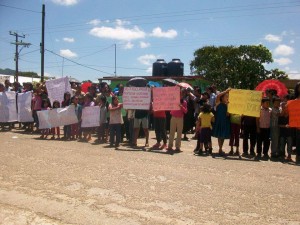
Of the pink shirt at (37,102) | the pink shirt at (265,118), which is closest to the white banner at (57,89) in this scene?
the pink shirt at (37,102)

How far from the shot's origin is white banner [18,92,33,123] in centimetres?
1308

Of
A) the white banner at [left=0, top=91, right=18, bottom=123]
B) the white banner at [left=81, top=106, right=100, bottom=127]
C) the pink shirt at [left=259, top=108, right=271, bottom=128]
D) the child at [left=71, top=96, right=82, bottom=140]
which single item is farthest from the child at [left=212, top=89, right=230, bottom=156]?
the white banner at [left=0, top=91, right=18, bottom=123]

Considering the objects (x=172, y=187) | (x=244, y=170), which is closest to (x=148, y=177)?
(x=172, y=187)

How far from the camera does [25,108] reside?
13.1 m

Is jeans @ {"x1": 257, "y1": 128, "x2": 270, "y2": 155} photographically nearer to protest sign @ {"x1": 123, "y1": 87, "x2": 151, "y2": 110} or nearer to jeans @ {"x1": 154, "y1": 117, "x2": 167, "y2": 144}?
jeans @ {"x1": 154, "y1": 117, "x2": 167, "y2": 144}

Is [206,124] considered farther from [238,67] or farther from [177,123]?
[238,67]

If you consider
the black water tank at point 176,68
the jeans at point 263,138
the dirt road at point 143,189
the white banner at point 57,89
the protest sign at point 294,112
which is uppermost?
the black water tank at point 176,68

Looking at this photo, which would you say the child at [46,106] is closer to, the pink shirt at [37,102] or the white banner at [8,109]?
the pink shirt at [37,102]

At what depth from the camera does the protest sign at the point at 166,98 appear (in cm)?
943

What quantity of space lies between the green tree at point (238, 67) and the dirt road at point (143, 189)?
93.2 ft

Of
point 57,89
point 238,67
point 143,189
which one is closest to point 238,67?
point 238,67

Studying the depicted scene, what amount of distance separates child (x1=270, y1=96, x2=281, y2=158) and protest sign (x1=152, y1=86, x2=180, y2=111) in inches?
99.7

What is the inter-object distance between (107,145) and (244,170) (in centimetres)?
452

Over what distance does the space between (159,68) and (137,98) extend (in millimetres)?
17659
